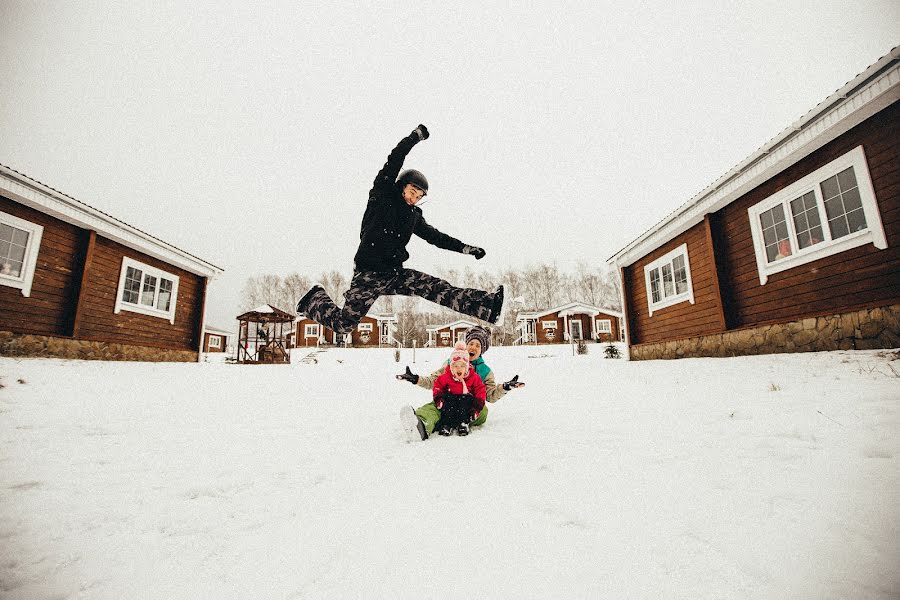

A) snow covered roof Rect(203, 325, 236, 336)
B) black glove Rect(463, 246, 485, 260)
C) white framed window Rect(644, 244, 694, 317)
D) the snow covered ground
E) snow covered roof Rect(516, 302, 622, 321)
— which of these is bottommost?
the snow covered ground

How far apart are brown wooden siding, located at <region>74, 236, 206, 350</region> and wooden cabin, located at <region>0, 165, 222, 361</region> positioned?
3 centimetres

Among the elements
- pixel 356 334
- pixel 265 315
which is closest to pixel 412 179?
pixel 265 315

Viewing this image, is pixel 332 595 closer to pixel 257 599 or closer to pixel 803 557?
pixel 257 599

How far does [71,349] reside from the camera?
910 cm

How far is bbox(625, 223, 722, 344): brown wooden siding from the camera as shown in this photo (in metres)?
9.09

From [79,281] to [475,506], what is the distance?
39.9 ft

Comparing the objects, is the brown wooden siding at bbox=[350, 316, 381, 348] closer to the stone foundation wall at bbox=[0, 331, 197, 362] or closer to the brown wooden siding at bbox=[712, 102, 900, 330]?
the stone foundation wall at bbox=[0, 331, 197, 362]

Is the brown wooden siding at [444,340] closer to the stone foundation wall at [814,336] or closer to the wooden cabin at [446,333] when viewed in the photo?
the wooden cabin at [446,333]

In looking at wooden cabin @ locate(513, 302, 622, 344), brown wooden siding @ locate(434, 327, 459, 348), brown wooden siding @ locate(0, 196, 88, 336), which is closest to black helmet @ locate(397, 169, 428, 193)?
brown wooden siding @ locate(0, 196, 88, 336)

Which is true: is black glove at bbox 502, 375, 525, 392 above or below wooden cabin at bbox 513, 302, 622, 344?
below

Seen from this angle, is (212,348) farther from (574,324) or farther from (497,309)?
(497,309)

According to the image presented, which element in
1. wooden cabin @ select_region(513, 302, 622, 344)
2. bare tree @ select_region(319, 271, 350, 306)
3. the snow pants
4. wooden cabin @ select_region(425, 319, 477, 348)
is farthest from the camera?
bare tree @ select_region(319, 271, 350, 306)

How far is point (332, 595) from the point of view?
4.50 ft

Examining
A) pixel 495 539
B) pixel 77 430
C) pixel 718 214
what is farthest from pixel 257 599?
pixel 718 214
